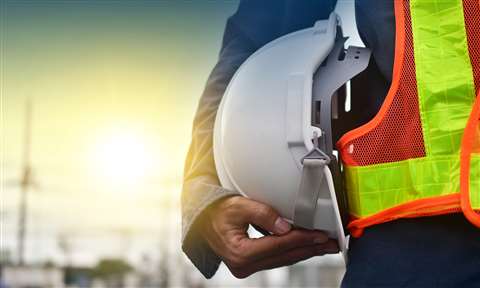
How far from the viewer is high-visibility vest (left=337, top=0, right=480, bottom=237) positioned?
1.15 m

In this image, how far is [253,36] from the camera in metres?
1.52

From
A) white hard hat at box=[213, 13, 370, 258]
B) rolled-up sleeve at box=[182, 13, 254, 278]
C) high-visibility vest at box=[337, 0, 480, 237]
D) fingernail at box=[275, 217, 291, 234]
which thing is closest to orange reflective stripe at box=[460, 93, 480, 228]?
high-visibility vest at box=[337, 0, 480, 237]

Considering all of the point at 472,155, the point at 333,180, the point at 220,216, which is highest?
the point at 472,155

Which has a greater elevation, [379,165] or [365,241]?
[379,165]

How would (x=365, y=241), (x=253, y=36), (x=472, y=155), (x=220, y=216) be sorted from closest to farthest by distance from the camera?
(x=472, y=155) → (x=365, y=241) → (x=220, y=216) → (x=253, y=36)

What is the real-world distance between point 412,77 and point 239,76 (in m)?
0.37

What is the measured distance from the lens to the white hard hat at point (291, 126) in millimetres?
1263

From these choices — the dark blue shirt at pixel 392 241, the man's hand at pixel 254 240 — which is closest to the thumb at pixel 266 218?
the man's hand at pixel 254 240

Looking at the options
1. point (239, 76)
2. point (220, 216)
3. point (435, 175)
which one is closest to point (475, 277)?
point (435, 175)

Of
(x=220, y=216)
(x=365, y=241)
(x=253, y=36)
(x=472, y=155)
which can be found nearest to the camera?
(x=472, y=155)

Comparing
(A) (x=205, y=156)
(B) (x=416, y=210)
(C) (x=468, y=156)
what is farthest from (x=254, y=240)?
(C) (x=468, y=156)

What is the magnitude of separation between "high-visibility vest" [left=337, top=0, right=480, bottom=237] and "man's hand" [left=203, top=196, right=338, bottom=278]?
5.5 inches

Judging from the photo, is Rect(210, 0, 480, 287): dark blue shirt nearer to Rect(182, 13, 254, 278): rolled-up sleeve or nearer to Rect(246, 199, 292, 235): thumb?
Rect(246, 199, 292, 235): thumb

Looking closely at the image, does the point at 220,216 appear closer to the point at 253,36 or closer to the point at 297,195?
the point at 297,195
